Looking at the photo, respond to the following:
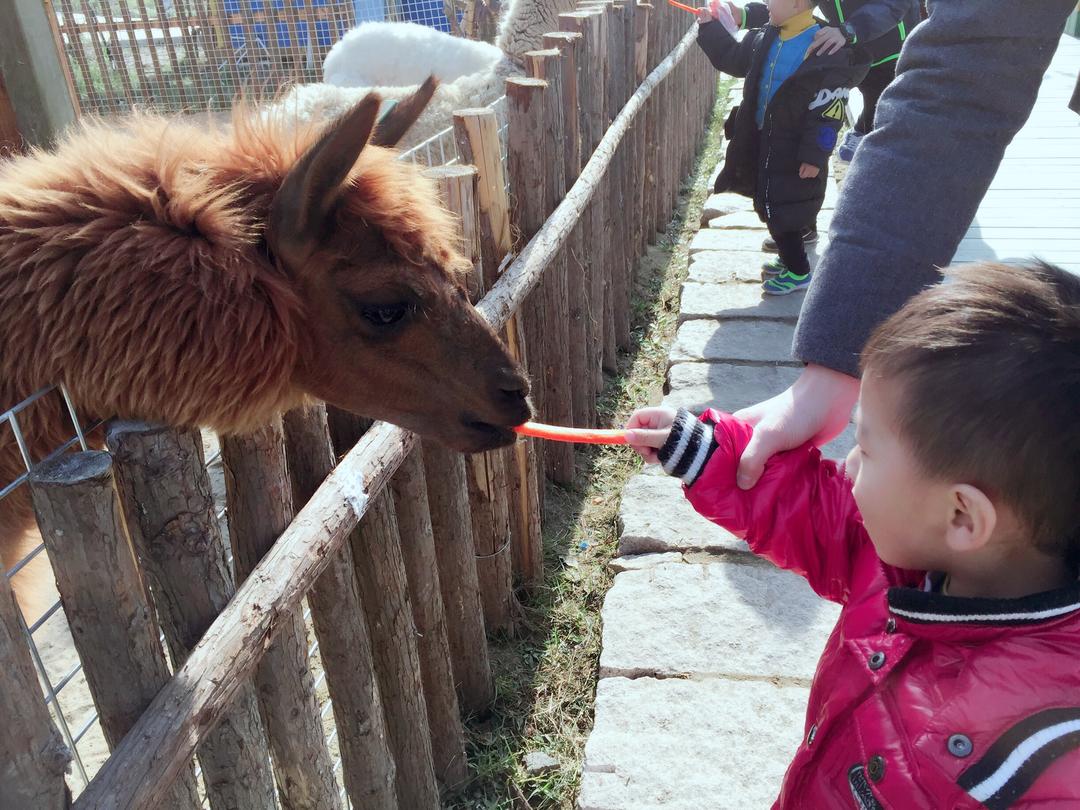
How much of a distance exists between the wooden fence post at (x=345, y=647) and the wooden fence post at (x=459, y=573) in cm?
54

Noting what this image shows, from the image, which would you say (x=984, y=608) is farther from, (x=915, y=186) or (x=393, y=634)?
(x=393, y=634)

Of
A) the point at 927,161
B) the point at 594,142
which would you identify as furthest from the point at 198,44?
the point at 927,161

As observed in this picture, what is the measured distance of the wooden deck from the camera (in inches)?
203

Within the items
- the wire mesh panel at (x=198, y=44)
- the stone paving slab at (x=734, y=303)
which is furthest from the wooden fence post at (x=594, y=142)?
the wire mesh panel at (x=198, y=44)

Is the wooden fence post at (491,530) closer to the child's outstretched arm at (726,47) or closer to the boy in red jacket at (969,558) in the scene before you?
the boy in red jacket at (969,558)

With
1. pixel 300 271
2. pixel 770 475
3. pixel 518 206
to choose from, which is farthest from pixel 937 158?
pixel 518 206

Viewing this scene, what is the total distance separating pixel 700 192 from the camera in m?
9.39

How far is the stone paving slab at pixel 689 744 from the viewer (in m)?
2.73

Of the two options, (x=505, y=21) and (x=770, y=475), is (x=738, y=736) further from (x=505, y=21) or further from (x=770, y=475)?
(x=505, y=21)

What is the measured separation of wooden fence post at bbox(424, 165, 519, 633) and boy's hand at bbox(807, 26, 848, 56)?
10.1 feet

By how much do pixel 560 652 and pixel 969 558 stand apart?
2330mm

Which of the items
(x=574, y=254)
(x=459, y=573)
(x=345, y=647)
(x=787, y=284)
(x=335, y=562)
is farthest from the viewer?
(x=787, y=284)

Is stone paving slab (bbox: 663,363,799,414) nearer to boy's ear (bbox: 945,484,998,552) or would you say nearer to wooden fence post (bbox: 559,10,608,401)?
wooden fence post (bbox: 559,10,608,401)

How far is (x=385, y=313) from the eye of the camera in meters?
1.92
